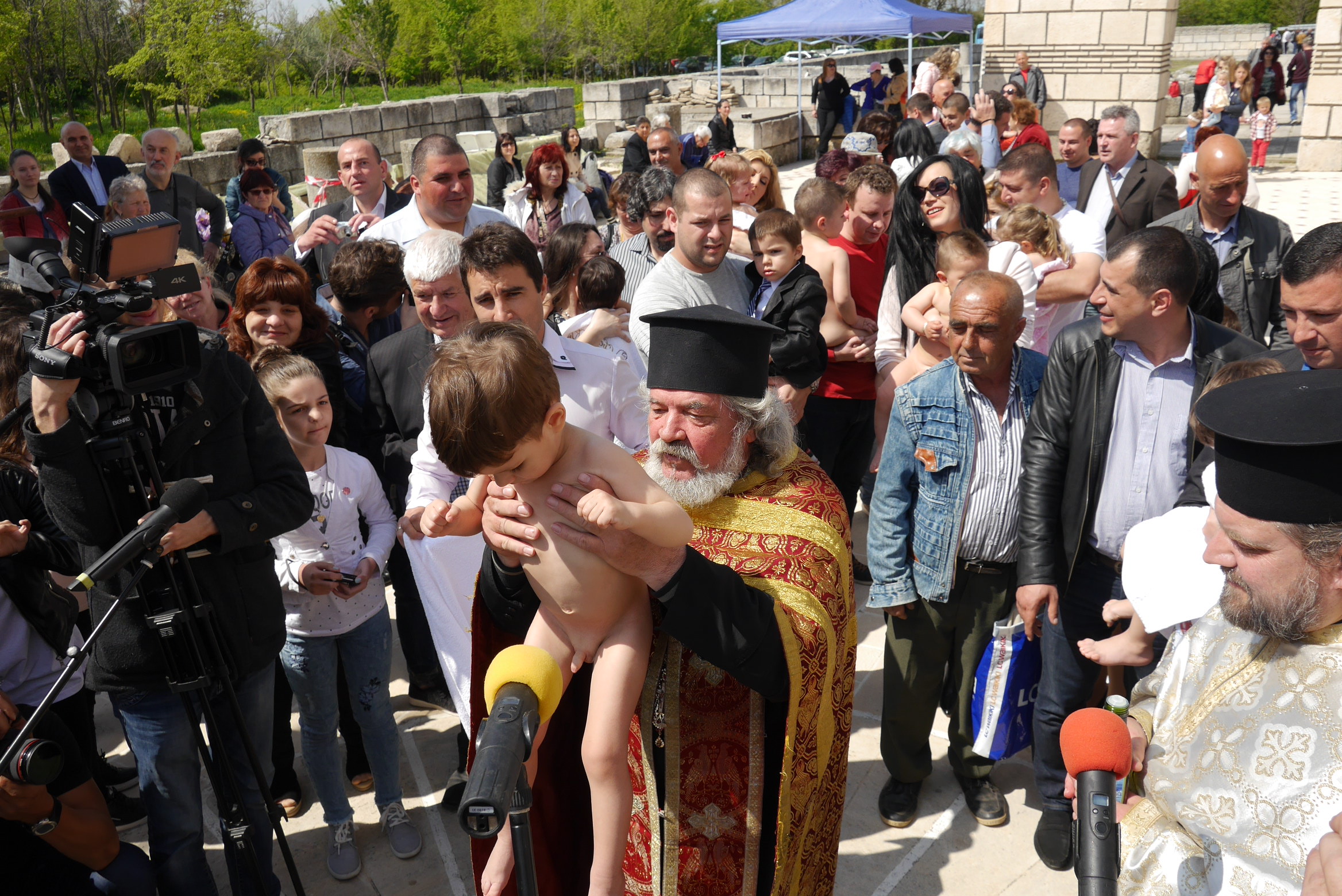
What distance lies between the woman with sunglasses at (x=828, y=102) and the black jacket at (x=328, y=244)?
1459cm

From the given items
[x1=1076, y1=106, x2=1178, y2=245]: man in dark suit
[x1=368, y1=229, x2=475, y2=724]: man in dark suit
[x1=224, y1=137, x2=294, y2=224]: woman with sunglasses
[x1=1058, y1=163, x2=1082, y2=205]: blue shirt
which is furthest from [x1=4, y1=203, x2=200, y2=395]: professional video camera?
[x1=1058, y1=163, x2=1082, y2=205]: blue shirt

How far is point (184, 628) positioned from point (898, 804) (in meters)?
2.79

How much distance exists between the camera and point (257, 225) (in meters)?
7.67

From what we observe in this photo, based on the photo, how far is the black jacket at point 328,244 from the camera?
596 cm

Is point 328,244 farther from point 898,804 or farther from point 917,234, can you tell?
point 898,804

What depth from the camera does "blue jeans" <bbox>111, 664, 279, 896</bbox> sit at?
305 centimetres

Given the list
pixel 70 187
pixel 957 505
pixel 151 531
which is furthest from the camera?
pixel 70 187

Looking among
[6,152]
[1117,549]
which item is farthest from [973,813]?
[6,152]

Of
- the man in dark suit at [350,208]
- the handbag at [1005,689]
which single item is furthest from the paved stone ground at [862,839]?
the man in dark suit at [350,208]

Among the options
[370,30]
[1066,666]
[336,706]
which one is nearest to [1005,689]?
[1066,666]

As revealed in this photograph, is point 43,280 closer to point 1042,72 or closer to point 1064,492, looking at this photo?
point 1064,492

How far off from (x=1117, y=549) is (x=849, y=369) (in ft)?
7.25

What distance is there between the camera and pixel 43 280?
9.08 ft

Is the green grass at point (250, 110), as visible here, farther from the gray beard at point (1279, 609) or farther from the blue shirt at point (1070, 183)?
the gray beard at point (1279, 609)
